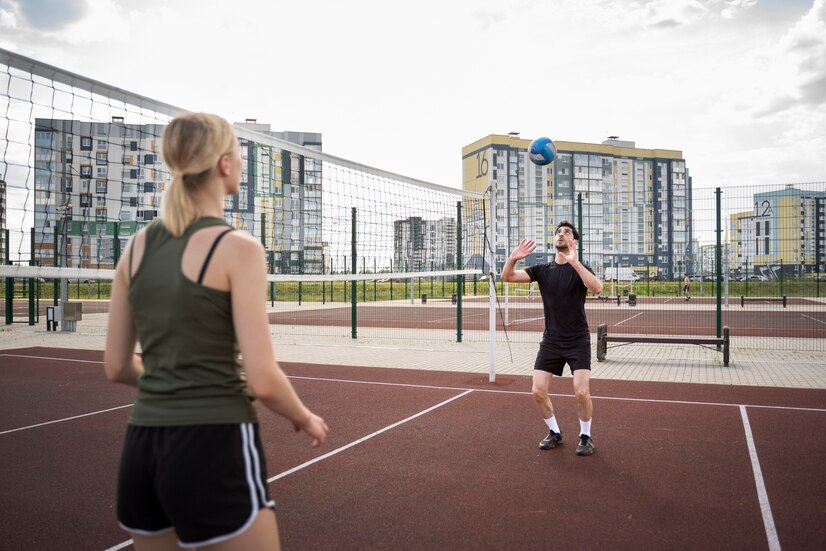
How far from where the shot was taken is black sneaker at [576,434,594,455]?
5.32 meters

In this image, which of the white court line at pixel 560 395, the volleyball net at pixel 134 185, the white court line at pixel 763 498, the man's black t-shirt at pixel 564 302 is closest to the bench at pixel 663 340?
the white court line at pixel 560 395

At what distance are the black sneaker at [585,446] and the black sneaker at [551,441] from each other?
8.5 inches

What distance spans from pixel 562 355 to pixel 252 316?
167 inches

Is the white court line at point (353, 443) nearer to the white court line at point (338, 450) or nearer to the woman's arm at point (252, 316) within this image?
the white court line at point (338, 450)

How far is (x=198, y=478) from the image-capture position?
158 centimetres

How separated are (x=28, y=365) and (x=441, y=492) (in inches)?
388

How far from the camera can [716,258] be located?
12.8 meters

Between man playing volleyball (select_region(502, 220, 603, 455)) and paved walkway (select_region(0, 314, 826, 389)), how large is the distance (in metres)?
3.31

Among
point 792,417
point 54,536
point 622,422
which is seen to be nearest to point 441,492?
point 54,536

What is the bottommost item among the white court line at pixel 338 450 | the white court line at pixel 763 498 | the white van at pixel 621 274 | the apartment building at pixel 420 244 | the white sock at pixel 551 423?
the white court line at pixel 338 450

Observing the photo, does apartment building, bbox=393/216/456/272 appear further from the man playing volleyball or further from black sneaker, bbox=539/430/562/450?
black sneaker, bbox=539/430/562/450

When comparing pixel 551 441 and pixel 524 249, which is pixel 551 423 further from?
pixel 524 249

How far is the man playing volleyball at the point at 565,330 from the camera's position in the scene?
Result: 5340 millimetres

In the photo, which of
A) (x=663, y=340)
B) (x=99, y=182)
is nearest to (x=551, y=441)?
(x=99, y=182)
